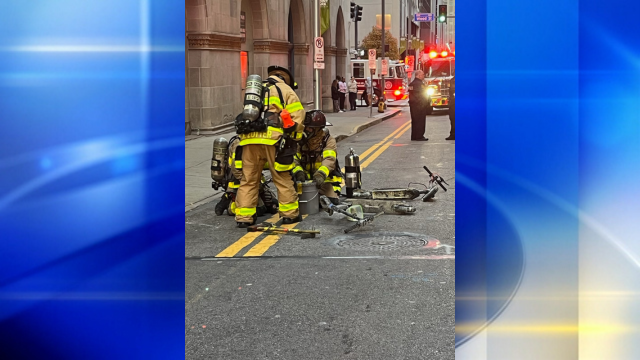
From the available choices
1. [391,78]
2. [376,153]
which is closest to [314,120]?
Answer: [376,153]

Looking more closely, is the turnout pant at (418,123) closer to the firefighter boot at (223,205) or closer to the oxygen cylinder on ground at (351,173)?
the oxygen cylinder on ground at (351,173)

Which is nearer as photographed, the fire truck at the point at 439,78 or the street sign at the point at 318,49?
the street sign at the point at 318,49

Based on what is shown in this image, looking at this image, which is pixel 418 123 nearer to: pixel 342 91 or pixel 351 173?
pixel 351 173

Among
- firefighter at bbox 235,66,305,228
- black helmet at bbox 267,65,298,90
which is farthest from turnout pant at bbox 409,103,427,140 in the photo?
firefighter at bbox 235,66,305,228

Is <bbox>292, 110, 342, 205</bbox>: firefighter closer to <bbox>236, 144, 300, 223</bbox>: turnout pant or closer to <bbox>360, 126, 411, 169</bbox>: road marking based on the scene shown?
<bbox>236, 144, 300, 223</bbox>: turnout pant

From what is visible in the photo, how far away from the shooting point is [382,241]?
7910 mm

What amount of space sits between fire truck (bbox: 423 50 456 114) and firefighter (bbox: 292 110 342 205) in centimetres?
2207

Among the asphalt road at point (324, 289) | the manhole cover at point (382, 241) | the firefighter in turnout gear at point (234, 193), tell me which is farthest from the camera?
the firefighter in turnout gear at point (234, 193)

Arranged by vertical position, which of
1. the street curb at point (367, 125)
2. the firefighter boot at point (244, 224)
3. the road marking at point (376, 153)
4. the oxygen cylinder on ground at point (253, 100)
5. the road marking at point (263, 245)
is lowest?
the road marking at point (263, 245)

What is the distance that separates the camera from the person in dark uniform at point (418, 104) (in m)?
20.1

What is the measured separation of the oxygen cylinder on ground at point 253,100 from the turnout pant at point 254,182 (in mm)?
502

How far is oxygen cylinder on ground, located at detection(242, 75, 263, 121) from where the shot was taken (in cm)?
839

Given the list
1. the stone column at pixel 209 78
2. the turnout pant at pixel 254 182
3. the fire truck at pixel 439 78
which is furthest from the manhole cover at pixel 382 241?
the fire truck at pixel 439 78
